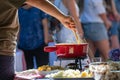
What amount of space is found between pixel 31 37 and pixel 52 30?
30cm

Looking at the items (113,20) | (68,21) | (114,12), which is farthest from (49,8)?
(113,20)

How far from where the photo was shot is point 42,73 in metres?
3.42

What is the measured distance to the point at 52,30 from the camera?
5.94 m

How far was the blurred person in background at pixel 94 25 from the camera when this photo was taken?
652cm

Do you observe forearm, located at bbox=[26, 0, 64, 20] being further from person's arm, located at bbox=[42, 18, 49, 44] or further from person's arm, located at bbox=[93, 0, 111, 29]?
Result: person's arm, located at bbox=[93, 0, 111, 29]

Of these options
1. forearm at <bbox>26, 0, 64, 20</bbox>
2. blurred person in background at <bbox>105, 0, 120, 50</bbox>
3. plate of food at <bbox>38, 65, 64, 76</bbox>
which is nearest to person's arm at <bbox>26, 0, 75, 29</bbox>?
forearm at <bbox>26, 0, 64, 20</bbox>

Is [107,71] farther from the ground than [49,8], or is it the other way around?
[49,8]

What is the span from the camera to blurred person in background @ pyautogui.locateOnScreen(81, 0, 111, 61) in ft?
21.4

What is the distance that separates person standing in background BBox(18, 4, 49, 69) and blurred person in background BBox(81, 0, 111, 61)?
783 mm

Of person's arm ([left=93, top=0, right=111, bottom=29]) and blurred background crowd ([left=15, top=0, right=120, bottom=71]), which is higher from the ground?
person's arm ([left=93, top=0, right=111, bottom=29])

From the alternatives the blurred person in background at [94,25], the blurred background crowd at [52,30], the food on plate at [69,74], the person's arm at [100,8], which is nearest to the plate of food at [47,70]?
the food on plate at [69,74]

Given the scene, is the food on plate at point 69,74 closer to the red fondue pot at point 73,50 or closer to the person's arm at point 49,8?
the red fondue pot at point 73,50

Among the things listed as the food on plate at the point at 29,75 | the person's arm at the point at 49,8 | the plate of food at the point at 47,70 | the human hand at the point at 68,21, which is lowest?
the food on plate at the point at 29,75

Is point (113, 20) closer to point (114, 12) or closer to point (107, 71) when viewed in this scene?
point (114, 12)
